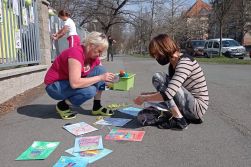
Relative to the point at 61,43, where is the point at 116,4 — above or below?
above

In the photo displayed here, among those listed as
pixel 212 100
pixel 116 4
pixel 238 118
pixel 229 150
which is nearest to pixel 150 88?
pixel 212 100

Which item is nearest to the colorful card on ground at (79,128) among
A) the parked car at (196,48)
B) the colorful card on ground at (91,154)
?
the colorful card on ground at (91,154)

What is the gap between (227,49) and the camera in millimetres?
22828

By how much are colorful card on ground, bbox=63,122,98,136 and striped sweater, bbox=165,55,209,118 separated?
1.08m

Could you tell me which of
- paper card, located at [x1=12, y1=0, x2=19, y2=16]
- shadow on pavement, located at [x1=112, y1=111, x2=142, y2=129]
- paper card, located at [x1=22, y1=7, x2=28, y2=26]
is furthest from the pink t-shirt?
paper card, located at [x1=22, y1=7, x2=28, y2=26]

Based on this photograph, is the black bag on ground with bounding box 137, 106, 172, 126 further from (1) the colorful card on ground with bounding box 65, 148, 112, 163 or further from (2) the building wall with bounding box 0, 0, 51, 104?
(2) the building wall with bounding box 0, 0, 51, 104

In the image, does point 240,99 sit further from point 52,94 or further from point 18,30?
point 18,30

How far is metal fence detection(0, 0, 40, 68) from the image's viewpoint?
215 inches

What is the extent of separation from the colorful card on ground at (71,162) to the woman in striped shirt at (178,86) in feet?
3.61

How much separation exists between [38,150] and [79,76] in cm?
107

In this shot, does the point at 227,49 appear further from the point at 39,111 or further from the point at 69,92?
the point at 69,92

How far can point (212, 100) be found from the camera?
17.9ft

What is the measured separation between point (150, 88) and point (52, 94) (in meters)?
3.23

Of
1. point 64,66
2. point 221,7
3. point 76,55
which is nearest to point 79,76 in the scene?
point 76,55
